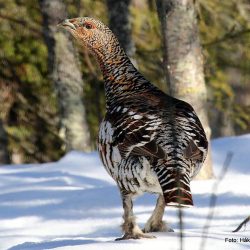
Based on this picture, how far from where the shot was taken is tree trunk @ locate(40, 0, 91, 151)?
45.7 feet

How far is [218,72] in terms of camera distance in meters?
16.9

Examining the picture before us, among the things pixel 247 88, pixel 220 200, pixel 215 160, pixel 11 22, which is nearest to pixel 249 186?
pixel 220 200

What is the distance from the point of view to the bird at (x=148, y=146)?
5371 millimetres

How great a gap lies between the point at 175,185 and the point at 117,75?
1.66 m

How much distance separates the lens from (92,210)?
7848mm

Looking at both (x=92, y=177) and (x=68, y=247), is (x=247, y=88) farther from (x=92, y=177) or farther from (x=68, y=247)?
(x=68, y=247)

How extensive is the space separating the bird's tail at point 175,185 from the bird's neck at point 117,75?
120 cm

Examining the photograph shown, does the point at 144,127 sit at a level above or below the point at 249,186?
above

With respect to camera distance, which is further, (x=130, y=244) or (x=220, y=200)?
(x=220, y=200)

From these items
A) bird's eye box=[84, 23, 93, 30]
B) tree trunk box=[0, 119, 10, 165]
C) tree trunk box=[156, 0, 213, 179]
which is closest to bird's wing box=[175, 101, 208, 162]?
bird's eye box=[84, 23, 93, 30]

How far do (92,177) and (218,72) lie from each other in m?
7.44

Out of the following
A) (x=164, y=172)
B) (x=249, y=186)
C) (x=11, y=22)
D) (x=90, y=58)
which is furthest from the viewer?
(x=90, y=58)

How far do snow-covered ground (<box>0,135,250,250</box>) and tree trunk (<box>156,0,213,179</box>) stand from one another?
3.26ft

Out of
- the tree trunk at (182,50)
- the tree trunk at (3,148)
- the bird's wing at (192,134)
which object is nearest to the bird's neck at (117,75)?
the bird's wing at (192,134)
